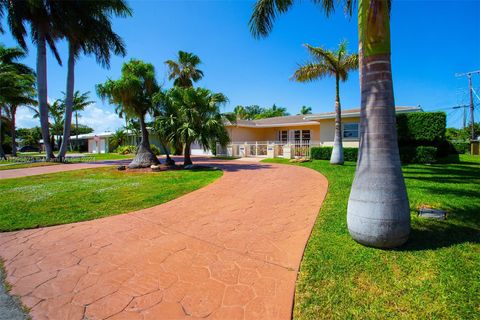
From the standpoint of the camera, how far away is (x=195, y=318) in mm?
2400

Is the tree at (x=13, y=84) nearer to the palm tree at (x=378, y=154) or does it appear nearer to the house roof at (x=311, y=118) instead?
the house roof at (x=311, y=118)

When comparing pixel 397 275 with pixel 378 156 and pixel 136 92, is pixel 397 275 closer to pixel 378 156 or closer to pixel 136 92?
pixel 378 156

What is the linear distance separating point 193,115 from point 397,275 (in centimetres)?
1207

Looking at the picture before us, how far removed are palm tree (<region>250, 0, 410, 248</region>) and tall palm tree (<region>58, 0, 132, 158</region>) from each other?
21.9 meters

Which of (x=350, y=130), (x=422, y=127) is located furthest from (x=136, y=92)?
(x=422, y=127)

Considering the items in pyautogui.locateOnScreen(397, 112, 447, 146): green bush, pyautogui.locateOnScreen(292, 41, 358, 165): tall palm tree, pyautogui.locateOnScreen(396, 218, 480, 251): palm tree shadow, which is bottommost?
pyautogui.locateOnScreen(396, 218, 480, 251): palm tree shadow

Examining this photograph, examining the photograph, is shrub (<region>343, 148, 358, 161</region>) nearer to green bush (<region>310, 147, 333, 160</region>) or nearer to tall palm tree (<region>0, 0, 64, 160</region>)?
green bush (<region>310, 147, 333, 160</region>)

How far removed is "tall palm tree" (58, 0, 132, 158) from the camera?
17969 mm

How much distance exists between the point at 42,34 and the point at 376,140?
24.4 metres

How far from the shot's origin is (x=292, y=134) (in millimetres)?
25062

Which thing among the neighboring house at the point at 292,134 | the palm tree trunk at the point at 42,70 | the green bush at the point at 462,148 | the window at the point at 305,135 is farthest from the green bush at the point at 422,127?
the palm tree trunk at the point at 42,70

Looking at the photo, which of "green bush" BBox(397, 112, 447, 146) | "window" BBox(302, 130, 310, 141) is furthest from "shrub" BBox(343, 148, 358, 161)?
"window" BBox(302, 130, 310, 141)

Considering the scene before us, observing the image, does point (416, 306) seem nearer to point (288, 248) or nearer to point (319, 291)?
point (319, 291)

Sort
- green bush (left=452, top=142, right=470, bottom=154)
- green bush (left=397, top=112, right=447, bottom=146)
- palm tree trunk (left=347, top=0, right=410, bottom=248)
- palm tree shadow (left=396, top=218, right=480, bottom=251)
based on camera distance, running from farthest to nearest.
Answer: green bush (left=452, top=142, right=470, bottom=154)
green bush (left=397, top=112, right=447, bottom=146)
palm tree shadow (left=396, top=218, right=480, bottom=251)
palm tree trunk (left=347, top=0, right=410, bottom=248)
